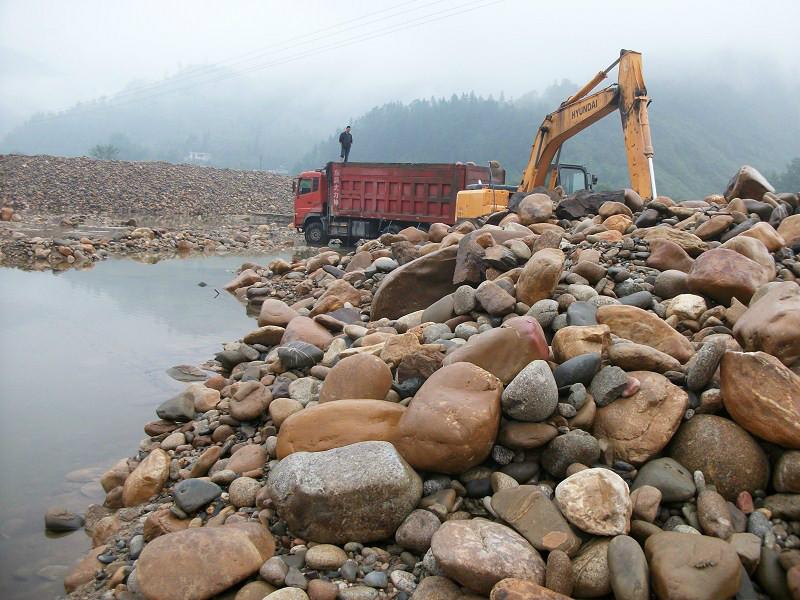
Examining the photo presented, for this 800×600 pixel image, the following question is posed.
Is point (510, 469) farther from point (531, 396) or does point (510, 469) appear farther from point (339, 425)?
point (339, 425)

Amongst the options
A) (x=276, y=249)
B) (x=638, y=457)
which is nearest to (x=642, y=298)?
(x=638, y=457)

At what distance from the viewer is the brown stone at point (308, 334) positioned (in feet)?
20.7

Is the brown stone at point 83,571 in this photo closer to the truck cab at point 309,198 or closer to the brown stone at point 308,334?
Answer: the brown stone at point 308,334

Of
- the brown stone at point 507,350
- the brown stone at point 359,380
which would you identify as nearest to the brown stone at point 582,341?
the brown stone at point 507,350

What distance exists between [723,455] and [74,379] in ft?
20.8

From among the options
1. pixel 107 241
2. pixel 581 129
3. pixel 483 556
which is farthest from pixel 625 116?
pixel 107 241

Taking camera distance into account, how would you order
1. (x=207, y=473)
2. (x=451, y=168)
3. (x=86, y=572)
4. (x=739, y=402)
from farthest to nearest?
1. (x=451, y=168)
2. (x=207, y=473)
3. (x=86, y=572)
4. (x=739, y=402)

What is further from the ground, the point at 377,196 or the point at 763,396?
the point at 377,196

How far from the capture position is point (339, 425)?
354 cm

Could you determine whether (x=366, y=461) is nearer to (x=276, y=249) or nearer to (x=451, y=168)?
(x=451, y=168)

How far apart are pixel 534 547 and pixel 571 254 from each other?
3.98 m

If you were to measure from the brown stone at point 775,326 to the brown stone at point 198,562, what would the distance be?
2987mm

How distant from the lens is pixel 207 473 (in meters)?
4.10

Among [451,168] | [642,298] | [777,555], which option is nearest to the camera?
[777,555]
